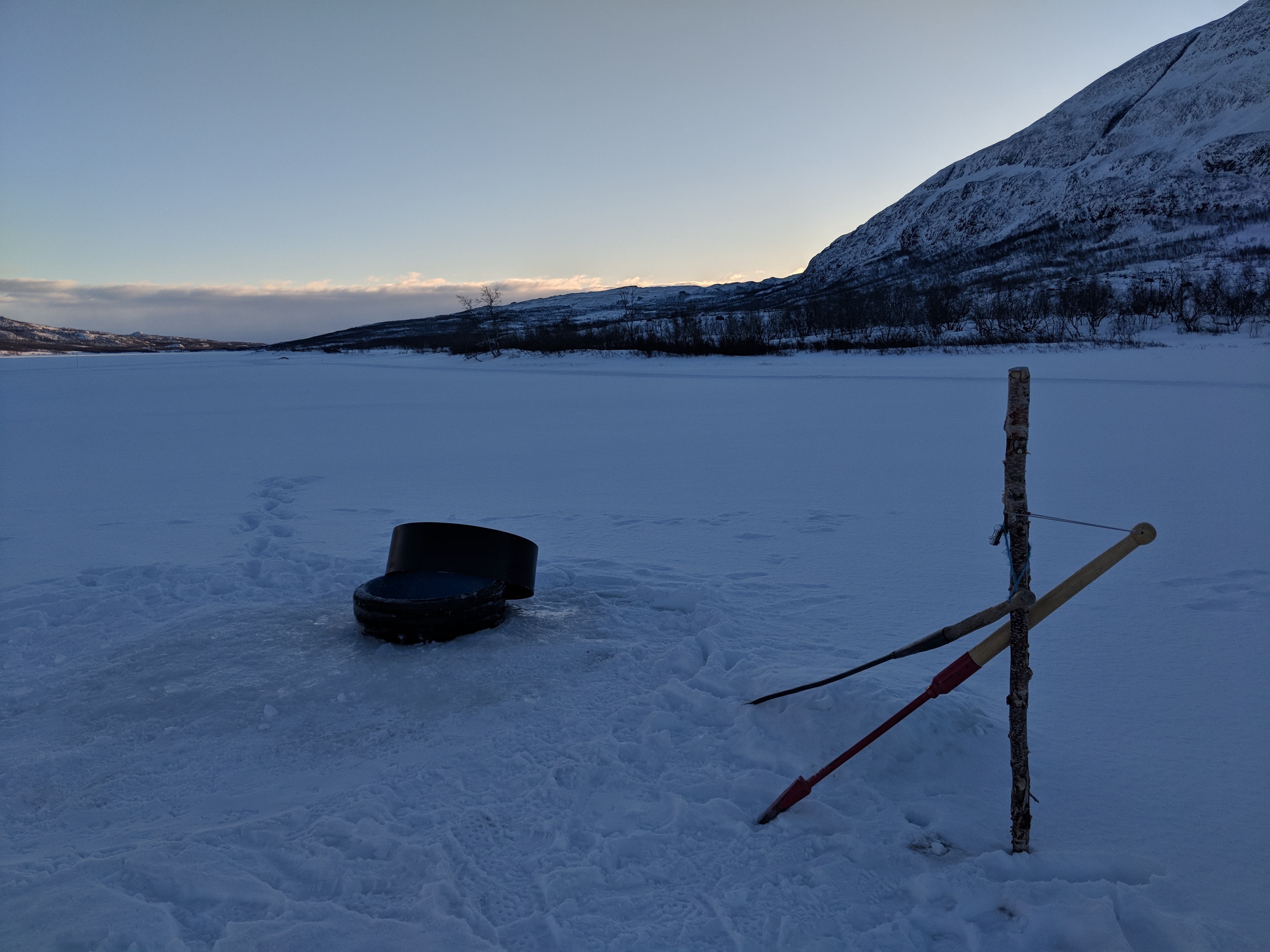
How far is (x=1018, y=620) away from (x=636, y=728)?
1.62m

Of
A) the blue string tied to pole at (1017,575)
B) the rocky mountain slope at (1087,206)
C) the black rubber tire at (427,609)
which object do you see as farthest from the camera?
the rocky mountain slope at (1087,206)

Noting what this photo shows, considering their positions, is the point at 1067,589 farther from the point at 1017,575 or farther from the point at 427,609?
the point at 427,609

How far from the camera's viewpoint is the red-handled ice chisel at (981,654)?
2.16 meters

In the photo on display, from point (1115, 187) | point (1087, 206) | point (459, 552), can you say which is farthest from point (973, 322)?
point (1115, 187)

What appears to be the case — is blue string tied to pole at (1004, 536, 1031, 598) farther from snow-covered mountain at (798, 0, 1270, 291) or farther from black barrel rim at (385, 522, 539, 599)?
snow-covered mountain at (798, 0, 1270, 291)

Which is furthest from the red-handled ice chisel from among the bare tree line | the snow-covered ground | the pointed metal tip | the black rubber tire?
the bare tree line

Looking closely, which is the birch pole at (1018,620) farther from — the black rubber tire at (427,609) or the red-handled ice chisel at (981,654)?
the black rubber tire at (427,609)

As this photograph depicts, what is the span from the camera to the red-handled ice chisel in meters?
2.16

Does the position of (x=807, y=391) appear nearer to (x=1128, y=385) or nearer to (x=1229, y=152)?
(x=1128, y=385)

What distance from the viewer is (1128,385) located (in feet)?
52.4

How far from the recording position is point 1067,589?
7.50 feet

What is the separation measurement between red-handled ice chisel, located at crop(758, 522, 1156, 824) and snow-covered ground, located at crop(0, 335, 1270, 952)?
104mm

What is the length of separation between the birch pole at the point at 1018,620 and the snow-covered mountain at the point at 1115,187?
65.9 metres

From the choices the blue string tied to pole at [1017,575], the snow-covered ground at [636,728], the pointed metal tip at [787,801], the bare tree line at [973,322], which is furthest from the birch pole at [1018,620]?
the bare tree line at [973,322]
